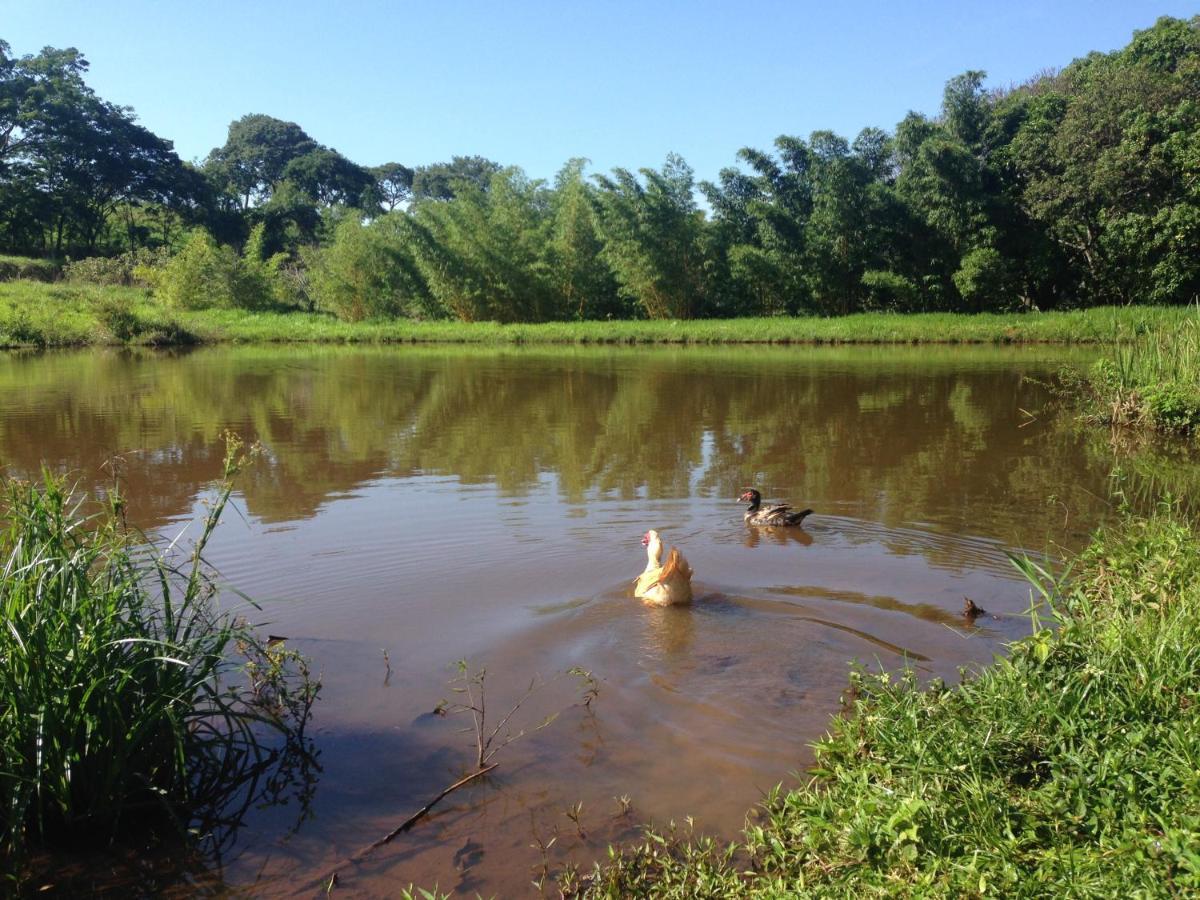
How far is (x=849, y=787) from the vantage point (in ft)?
9.88

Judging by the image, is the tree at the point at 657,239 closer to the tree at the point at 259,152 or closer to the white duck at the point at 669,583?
the white duck at the point at 669,583

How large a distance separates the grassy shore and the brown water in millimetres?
12574

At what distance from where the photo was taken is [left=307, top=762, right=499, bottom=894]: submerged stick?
301 cm

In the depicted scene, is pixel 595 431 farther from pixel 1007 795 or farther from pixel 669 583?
pixel 1007 795

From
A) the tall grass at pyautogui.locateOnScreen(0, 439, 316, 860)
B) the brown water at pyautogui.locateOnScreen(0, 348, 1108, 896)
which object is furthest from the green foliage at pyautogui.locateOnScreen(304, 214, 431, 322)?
the tall grass at pyautogui.locateOnScreen(0, 439, 316, 860)

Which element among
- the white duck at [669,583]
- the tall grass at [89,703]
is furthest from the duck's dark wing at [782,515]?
the tall grass at [89,703]

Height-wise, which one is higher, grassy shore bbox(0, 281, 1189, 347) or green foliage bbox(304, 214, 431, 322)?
green foliage bbox(304, 214, 431, 322)

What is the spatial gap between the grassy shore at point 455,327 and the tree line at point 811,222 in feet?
8.86

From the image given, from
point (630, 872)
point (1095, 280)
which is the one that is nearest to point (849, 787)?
point (630, 872)

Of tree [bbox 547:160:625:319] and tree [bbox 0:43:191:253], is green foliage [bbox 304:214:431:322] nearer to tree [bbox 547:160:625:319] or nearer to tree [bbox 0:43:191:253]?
tree [bbox 547:160:625:319]

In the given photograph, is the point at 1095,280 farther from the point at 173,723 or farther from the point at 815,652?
the point at 173,723

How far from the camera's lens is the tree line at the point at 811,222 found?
90.7ft

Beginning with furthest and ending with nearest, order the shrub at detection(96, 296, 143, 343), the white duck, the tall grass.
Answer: the shrub at detection(96, 296, 143, 343)
the white duck
the tall grass

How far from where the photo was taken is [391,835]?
10.5ft
